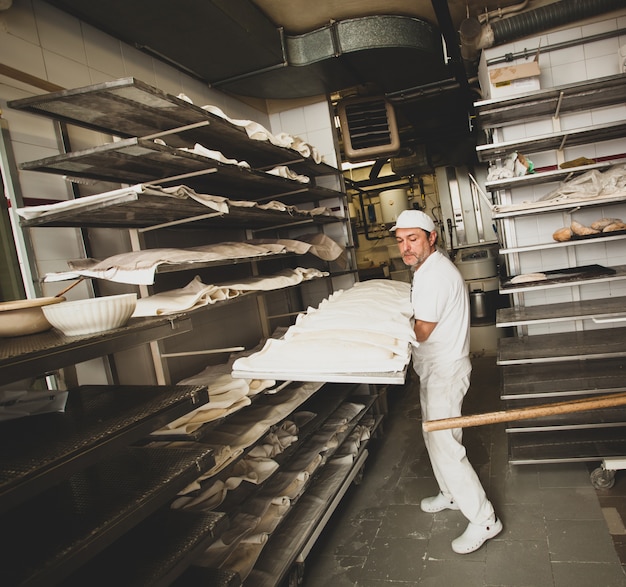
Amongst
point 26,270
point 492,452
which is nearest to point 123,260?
point 26,270

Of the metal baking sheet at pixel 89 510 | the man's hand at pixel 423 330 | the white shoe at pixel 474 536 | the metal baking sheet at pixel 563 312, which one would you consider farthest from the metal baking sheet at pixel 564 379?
the metal baking sheet at pixel 89 510

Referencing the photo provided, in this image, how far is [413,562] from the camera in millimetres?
2467

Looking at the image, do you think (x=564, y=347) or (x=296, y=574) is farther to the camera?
(x=564, y=347)

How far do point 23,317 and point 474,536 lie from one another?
7.89 ft

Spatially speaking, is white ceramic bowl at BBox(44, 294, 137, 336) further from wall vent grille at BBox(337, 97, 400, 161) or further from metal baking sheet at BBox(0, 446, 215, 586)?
wall vent grille at BBox(337, 97, 400, 161)

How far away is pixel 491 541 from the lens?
2520mm

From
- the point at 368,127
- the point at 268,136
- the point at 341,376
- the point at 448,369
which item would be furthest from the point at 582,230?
the point at 341,376

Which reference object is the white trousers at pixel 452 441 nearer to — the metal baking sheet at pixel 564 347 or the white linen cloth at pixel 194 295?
the metal baking sheet at pixel 564 347

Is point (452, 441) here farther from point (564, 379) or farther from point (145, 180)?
point (145, 180)

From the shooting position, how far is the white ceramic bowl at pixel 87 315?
1312 mm

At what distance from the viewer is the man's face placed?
2572 mm

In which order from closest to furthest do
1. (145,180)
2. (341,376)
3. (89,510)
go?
(89,510), (341,376), (145,180)

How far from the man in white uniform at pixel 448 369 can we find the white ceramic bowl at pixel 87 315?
151 centimetres

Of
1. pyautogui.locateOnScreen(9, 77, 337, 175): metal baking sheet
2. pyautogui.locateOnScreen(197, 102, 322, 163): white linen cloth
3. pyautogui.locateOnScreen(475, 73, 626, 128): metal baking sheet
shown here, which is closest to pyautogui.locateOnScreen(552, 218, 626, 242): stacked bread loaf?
pyautogui.locateOnScreen(475, 73, 626, 128): metal baking sheet
